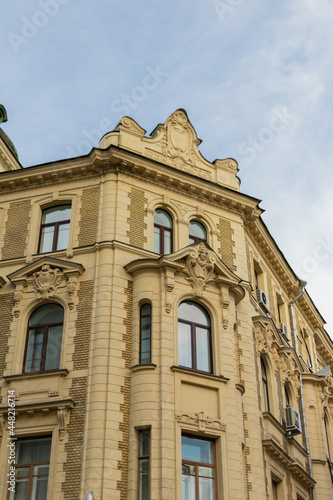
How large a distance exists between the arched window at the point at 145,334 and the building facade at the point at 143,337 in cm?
6

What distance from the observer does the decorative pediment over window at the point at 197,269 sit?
22656mm

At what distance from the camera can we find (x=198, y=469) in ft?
66.6

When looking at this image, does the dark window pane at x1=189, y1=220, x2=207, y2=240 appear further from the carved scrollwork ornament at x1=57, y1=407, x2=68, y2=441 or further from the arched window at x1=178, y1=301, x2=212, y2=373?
the carved scrollwork ornament at x1=57, y1=407, x2=68, y2=441

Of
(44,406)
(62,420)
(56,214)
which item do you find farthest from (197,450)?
(56,214)

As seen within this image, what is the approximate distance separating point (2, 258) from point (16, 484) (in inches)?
320

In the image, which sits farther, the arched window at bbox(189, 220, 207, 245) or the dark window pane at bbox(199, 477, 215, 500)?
the arched window at bbox(189, 220, 207, 245)

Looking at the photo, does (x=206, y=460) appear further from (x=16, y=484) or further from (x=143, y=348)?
(x=16, y=484)

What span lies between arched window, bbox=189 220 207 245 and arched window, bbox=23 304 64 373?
5875mm

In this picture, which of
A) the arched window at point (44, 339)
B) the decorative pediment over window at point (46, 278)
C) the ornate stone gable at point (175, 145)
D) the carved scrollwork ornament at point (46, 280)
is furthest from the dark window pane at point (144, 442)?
the ornate stone gable at point (175, 145)

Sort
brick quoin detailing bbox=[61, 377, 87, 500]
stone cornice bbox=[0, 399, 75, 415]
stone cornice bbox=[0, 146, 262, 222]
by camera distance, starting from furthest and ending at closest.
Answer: stone cornice bbox=[0, 146, 262, 222] → stone cornice bbox=[0, 399, 75, 415] → brick quoin detailing bbox=[61, 377, 87, 500]

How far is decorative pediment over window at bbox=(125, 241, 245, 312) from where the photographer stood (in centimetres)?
2266

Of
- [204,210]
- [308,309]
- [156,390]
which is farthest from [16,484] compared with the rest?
[308,309]

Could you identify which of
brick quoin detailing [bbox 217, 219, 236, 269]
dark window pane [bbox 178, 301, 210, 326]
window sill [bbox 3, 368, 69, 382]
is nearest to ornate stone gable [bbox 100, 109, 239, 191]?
brick quoin detailing [bbox 217, 219, 236, 269]

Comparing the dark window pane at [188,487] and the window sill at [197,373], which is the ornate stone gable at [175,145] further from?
the dark window pane at [188,487]
